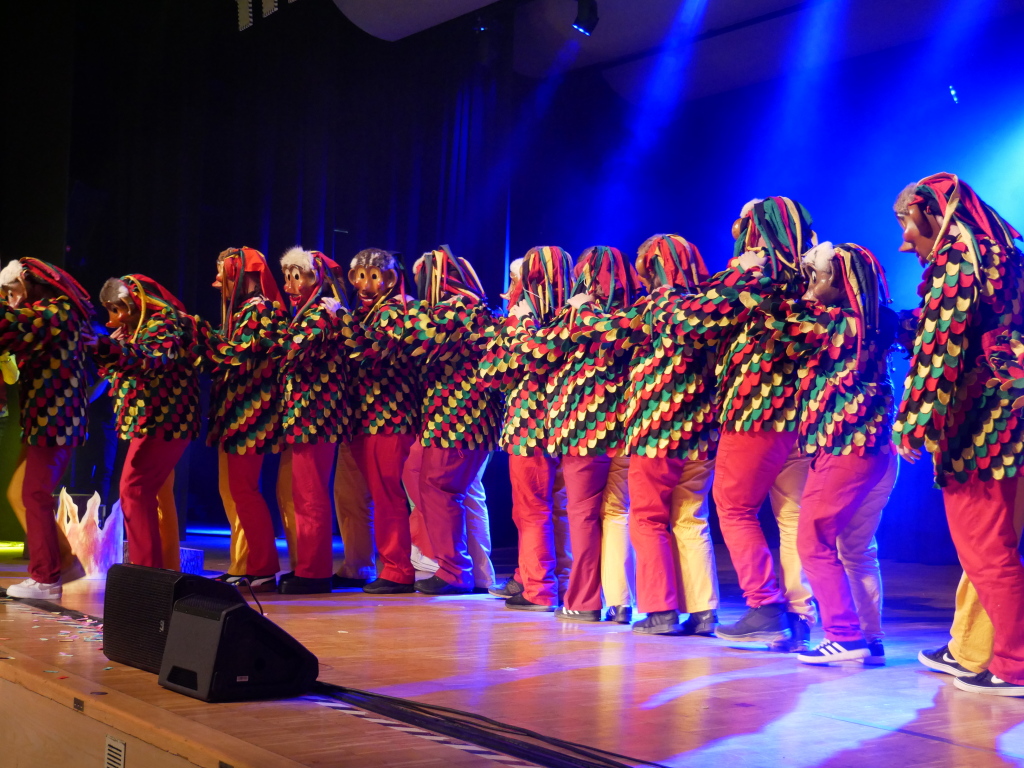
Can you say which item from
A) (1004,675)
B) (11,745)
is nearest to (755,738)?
(1004,675)

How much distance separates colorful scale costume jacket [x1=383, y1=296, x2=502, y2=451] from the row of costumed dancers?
14mm

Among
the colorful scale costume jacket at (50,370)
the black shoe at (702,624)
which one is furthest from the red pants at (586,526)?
the colorful scale costume jacket at (50,370)

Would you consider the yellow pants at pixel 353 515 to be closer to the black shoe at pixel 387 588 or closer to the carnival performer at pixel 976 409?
the black shoe at pixel 387 588

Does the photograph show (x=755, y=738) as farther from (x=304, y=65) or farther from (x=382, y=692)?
(x=304, y=65)

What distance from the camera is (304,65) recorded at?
8.17 meters

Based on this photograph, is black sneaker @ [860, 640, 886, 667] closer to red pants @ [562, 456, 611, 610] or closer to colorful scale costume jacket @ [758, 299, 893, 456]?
colorful scale costume jacket @ [758, 299, 893, 456]

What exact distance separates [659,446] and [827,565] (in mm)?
856

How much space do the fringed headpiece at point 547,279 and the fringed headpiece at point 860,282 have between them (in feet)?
4.74

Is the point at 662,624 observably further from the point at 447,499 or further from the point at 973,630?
the point at 447,499

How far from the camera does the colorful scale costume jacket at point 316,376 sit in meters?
5.06

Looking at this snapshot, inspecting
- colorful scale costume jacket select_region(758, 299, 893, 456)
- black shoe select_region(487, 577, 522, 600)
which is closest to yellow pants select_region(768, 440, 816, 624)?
colorful scale costume jacket select_region(758, 299, 893, 456)

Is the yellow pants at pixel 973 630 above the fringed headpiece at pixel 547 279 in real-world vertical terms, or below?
below

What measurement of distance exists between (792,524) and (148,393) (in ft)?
9.51

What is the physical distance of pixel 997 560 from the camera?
115 inches
